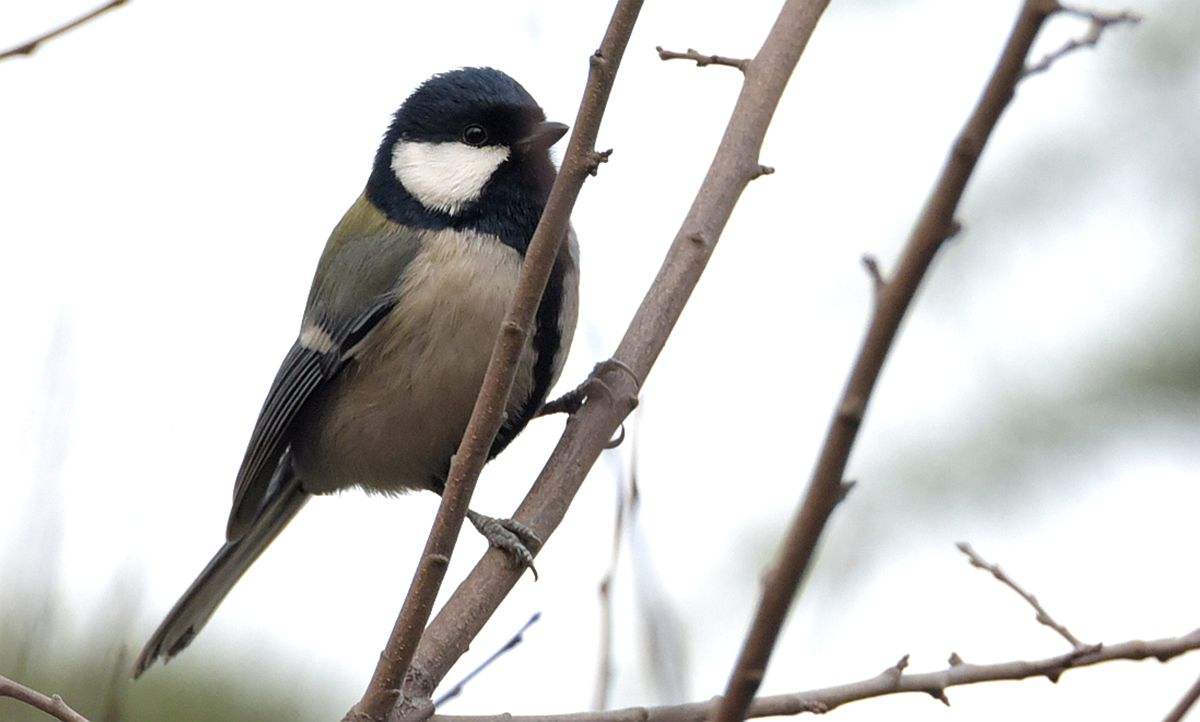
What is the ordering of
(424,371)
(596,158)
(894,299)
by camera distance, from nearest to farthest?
(894,299), (596,158), (424,371)

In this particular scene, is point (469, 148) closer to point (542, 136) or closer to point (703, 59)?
point (542, 136)

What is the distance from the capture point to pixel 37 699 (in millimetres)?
2014

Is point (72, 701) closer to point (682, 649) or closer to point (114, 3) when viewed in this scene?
point (682, 649)

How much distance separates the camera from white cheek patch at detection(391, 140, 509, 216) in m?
3.71

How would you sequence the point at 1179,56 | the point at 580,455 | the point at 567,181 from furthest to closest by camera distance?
the point at 1179,56, the point at 580,455, the point at 567,181

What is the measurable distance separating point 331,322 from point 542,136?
80cm

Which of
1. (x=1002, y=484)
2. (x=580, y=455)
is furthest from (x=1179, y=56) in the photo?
(x=580, y=455)

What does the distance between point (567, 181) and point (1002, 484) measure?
3740 mm

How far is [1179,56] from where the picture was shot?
19.6ft

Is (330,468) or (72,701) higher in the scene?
(330,468)

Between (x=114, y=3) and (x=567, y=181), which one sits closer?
(x=114, y=3)

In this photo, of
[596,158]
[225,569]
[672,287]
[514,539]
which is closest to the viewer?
[596,158]

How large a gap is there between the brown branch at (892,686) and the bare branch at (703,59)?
1.32 m

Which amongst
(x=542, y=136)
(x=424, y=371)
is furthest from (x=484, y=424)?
(x=542, y=136)
